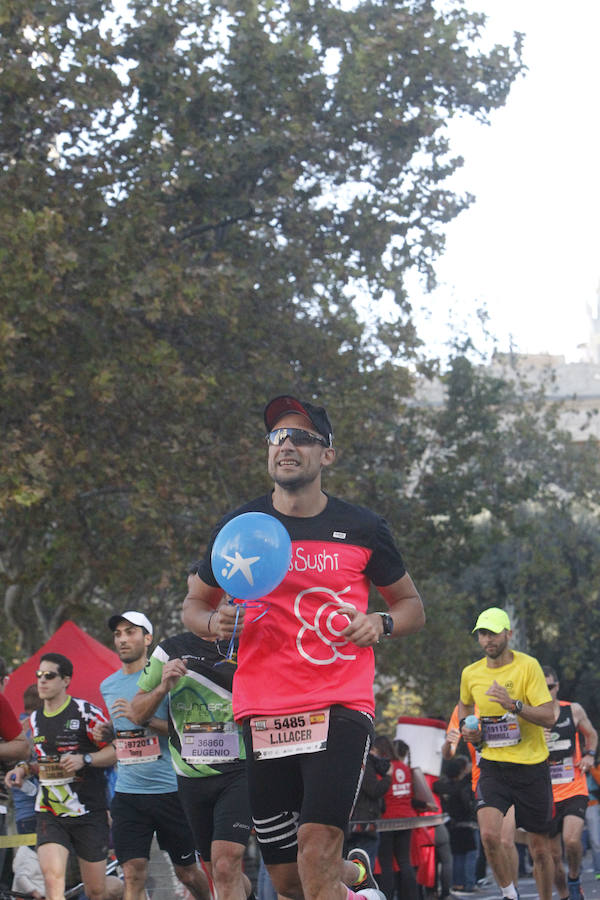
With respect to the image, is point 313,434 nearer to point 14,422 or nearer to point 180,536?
point 14,422

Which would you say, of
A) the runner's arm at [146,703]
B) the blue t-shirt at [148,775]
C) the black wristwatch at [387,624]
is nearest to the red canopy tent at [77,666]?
the blue t-shirt at [148,775]

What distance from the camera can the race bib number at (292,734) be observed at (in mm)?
4957

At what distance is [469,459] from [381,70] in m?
7.58

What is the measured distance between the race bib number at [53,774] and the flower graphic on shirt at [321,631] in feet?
14.4

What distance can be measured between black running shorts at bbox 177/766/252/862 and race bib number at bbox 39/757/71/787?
5.35 ft

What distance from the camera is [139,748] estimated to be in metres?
8.57

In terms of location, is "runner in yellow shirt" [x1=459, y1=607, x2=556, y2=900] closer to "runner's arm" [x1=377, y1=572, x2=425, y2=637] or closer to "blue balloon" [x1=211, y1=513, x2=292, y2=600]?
"runner's arm" [x1=377, y1=572, x2=425, y2=637]

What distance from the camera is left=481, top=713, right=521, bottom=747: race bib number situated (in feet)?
30.8

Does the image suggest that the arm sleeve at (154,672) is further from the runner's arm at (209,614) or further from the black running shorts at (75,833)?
the runner's arm at (209,614)

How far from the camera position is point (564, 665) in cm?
3198

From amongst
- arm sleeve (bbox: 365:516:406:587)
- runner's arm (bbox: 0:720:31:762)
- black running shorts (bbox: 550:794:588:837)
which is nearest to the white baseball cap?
runner's arm (bbox: 0:720:31:762)

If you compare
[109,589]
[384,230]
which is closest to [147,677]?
[384,230]

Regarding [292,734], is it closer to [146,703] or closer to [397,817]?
[146,703]

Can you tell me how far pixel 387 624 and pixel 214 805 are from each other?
8.89 ft
